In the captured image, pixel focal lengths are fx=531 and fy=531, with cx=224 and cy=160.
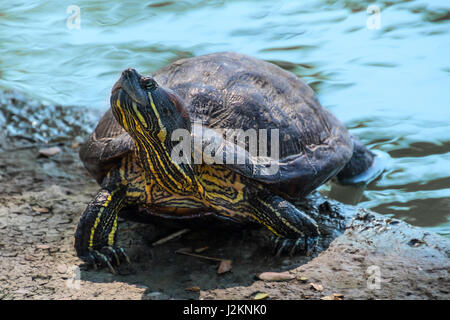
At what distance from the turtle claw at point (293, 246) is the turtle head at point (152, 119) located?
0.81m

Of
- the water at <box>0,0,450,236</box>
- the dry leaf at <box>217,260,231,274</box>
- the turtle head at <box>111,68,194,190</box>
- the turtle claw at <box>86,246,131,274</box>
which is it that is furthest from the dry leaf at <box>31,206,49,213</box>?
the water at <box>0,0,450,236</box>

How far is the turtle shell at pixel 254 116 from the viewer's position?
4055 mm

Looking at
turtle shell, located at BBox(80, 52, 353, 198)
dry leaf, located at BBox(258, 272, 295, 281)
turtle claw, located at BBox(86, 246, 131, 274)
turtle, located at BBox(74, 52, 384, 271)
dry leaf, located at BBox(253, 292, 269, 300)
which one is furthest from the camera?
turtle shell, located at BBox(80, 52, 353, 198)

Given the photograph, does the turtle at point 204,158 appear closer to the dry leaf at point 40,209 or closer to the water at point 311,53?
the dry leaf at point 40,209

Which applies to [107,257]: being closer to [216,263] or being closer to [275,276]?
[216,263]

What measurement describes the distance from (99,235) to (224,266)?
948 mm

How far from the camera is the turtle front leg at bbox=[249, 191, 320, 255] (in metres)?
3.89

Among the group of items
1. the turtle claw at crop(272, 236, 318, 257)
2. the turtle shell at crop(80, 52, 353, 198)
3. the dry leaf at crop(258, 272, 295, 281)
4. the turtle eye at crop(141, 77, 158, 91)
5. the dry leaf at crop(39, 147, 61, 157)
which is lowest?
the dry leaf at crop(258, 272, 295, 281)

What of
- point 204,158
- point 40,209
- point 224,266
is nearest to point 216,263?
point 224,266

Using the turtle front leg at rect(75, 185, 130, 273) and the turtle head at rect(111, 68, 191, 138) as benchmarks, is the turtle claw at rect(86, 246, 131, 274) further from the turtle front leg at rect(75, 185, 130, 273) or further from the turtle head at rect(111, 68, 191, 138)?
the turtle head at rect(111, 68, 191, 138)

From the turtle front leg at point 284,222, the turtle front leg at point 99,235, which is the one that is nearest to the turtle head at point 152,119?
the turtle front leg at point 99,235

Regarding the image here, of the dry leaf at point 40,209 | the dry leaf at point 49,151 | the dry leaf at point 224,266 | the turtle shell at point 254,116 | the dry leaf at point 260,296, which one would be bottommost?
the dry leaf at point 260,296

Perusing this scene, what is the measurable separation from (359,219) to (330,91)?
383 centimetres

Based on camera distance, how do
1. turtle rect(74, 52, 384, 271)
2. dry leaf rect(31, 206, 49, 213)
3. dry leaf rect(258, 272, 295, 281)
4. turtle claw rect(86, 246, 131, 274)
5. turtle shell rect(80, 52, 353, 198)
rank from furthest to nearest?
1. dry leaf rect(31, 206, 49, 213)
2. turtle shell rect(80, 52, 353, 198)
3. turtle claw rect(86, 246, 131, 274)
4. turtle rect(74, 52, 384, 271)
5. dry leaf rect(258, 272, 295, 281)
